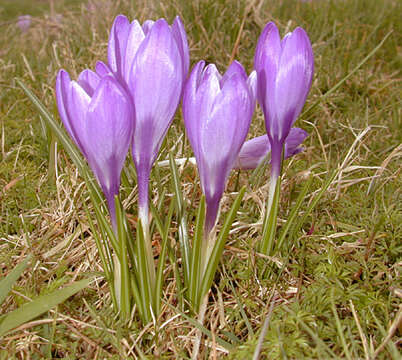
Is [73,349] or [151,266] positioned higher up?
[151,266]

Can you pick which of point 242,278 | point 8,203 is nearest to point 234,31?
point 8,203

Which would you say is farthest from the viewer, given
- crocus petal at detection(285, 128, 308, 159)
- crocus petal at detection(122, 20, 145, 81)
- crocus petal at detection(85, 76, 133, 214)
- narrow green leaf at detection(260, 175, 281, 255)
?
crocus petal at detection(285, 128, 308, 159)

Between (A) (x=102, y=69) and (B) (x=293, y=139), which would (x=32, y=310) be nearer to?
(A) (x=102, y=69)

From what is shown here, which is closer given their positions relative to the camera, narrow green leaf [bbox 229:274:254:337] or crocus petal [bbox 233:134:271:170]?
narrow green leaf [bbox 229:274:254:337]

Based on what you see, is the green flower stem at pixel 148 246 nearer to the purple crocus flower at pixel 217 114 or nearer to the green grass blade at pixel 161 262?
the green grass blade at pixel 161 262

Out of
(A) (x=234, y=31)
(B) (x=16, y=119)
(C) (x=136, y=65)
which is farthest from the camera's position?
(A) (x=234, y=31)

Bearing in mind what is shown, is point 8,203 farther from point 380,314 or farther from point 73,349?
point 380,314

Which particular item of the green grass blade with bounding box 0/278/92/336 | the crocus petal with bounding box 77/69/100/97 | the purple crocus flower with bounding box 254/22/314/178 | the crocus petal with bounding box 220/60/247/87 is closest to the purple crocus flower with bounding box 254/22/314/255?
the purple crocus flower with bounding box 254/22/314/178

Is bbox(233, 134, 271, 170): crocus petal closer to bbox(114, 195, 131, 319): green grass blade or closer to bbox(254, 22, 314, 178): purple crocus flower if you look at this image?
bbox(254, 22, 314, 178): purple crocus flower
